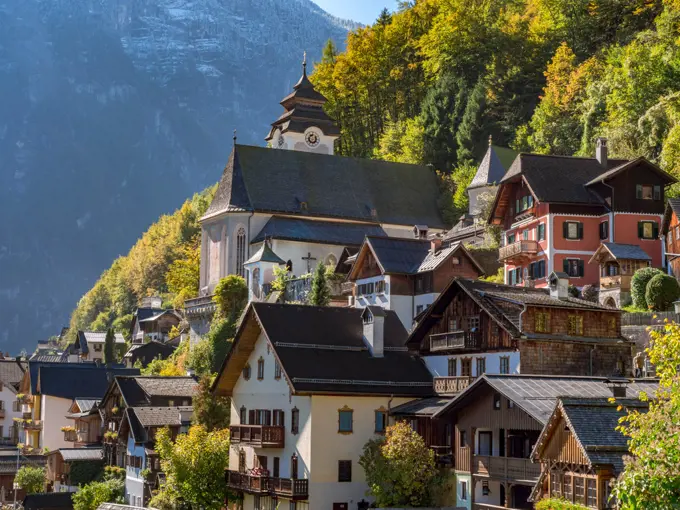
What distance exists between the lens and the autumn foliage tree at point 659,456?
2291 centimetres

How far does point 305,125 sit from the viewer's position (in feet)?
392

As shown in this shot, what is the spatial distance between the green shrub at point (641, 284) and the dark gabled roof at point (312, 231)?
38.2m

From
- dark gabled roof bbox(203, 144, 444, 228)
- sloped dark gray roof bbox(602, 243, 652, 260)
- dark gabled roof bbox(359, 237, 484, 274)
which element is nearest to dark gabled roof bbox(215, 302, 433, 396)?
dark gabled roof bbox(359, 237, 484, 274)

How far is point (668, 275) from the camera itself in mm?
61312

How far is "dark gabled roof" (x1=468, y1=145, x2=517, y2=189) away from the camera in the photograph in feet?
316

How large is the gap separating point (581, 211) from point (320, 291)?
54.8 feet

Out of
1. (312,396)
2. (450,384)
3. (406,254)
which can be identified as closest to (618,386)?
(450,384)

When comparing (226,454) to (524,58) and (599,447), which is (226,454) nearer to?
(599,447)

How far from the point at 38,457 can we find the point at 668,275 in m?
53.9

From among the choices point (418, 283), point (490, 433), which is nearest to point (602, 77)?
point (418, 283)

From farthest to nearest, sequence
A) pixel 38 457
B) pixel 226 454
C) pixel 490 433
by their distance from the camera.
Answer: pixel 38 457 < pixel 226 454 < pixel 490 433

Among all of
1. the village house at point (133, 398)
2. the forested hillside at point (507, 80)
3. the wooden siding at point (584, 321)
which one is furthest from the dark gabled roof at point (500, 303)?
the forested hillside at point (507, 80)

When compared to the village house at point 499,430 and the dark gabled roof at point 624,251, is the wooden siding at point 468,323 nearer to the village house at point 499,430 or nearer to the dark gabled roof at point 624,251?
the village house at point 499,430

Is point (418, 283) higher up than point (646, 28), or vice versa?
point (646, 28)
